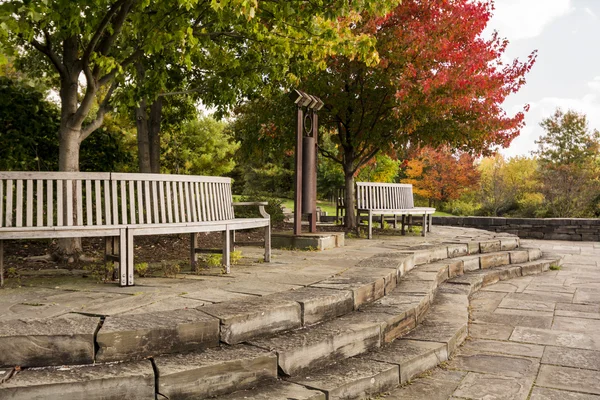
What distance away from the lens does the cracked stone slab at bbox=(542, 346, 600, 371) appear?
149 inches

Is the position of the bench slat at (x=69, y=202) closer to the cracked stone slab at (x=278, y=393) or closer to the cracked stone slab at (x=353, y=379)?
the cracked stone slab at (x=278, y=393)

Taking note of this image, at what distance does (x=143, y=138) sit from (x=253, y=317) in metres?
6.84

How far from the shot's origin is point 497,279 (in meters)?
7.48

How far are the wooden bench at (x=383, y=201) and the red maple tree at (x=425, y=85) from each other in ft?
3.13

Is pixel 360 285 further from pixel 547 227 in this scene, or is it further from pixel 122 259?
pixel 547 227

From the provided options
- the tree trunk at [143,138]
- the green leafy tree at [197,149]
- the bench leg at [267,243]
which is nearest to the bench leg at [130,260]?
the bench leg at [267,243]

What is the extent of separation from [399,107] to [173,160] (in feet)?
42.7

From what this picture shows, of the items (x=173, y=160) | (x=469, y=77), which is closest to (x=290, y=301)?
(x=469, y=77)

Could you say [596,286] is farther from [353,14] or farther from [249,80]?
[249,80]

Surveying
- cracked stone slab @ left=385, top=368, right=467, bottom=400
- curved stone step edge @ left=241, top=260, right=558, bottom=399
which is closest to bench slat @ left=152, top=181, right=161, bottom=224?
curved stone step edge @ left=241, top=260, right=558, bottom=399

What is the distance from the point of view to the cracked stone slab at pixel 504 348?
4034mm

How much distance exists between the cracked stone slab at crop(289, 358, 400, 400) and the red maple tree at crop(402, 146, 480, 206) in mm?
25786

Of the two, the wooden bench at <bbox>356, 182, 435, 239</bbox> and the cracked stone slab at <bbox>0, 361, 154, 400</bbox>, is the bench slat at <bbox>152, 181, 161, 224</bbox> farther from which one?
the wooden bench at <bbox>356, 182, 435, 239</bbox>

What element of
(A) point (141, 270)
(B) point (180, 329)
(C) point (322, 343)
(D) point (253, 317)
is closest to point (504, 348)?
(C) point (322, 343)
